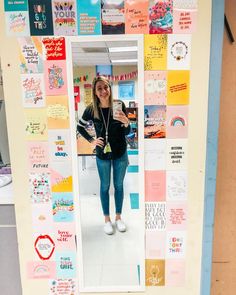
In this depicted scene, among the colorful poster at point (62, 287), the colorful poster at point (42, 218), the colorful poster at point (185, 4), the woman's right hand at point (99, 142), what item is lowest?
the colorful poster at point (62, 287)

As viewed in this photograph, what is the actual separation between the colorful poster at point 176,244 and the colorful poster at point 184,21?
3.34 ft

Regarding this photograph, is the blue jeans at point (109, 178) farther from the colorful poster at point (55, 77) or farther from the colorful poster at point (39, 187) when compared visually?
the colorful poster at point (55, 77)

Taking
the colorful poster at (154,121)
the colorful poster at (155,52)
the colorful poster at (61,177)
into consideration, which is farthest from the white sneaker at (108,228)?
the colorful poster at (155,52)

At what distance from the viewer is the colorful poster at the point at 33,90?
119 centimetres

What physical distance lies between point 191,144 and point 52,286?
1115 mm

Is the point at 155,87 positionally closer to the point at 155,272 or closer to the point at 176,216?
the point at 176,216

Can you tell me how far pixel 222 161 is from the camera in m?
1.29

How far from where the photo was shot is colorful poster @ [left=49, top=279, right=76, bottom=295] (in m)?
1.40

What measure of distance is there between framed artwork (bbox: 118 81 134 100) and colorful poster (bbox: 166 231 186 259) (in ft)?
2.50

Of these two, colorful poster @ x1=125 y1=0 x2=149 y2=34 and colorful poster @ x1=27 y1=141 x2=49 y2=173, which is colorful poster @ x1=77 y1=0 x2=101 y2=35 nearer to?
colorful poster @ x1=125 y1=0 x2=149 y2=34

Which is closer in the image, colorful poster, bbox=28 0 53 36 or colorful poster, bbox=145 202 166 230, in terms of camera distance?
colorful poster, bbox=28 0 53 36

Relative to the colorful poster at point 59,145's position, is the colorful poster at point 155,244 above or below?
below

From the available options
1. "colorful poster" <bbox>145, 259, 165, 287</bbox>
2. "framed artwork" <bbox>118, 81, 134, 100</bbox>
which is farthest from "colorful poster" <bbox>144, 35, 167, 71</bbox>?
Result: "colorful poster" <bbox>145, 259, 165, 287</bbox>

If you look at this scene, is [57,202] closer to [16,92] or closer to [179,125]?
[16,92]
